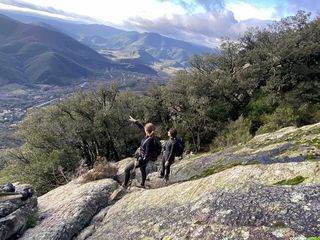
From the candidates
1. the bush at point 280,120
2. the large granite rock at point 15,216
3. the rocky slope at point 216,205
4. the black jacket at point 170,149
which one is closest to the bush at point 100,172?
the rocky slope at point 216,205

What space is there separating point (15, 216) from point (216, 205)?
9.80 m

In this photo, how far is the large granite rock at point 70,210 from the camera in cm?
1633

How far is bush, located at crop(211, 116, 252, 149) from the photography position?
54.0 m

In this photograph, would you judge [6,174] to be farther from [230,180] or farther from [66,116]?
[230,180]

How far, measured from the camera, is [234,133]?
56000 millimetres

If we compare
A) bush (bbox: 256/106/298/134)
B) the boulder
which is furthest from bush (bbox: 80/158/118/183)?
bush (bbox: 256/106/298/134)

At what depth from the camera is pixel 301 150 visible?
18891 millimetres

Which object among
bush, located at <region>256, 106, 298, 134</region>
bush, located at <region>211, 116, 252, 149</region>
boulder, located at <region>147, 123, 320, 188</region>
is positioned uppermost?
boulder, located at <region>147, 123, 320, 188</region>

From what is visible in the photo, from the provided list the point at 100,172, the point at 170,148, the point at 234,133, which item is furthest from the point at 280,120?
the point at 170,148

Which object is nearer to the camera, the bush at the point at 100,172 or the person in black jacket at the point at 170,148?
the person in black jacket at the point at 170,148

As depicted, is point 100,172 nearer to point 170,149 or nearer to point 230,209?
point 170,149

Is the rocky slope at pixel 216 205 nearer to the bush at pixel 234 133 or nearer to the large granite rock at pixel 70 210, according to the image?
the large granite rock at pixel 70 210

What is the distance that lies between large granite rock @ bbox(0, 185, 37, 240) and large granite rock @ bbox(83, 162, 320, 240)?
3.71 m

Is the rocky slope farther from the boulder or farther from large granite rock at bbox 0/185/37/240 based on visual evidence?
large granite rock at bbox 0/185/37/240
